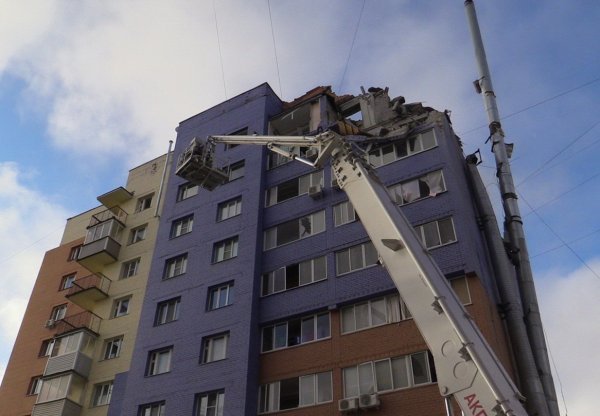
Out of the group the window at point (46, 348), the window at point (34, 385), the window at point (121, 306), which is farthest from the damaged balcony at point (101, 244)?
the window at point (34, 385)

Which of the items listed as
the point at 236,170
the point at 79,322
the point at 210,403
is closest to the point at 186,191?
the point at 236,170

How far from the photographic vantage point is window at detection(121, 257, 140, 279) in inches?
1497

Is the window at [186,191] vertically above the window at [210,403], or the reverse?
the window at [186,191]

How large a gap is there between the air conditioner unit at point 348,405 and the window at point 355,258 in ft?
21.6

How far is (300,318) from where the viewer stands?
28.0m

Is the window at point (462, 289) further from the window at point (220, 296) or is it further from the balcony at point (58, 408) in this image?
the balcony at point (58, 408)

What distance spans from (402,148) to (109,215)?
2460 cm

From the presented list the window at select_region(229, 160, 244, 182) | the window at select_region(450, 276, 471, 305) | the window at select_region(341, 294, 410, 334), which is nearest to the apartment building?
the window at select_region(229, 160, 244, 182)

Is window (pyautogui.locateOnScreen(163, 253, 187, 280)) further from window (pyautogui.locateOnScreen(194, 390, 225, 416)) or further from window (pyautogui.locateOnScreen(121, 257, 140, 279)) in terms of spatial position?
window (pyautogui.locateOnScreen(194, 390, 225, 416))

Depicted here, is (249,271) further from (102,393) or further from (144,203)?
(144,203)

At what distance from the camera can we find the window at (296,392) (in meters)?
24.9

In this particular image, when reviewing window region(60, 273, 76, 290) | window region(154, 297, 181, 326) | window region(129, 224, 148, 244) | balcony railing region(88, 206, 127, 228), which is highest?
balcony railing region(88, 206, 127, 228)

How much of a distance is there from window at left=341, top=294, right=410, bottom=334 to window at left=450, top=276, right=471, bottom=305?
8.09ft

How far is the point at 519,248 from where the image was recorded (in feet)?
85.9
